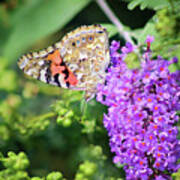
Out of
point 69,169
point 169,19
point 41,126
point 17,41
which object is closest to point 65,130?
point 69,169

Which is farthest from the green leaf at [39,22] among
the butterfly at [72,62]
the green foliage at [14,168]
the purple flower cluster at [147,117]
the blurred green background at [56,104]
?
the green foliage at [14,168]

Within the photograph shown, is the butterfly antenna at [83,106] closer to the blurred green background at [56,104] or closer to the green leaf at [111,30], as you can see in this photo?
the blurred green background at [56,104]

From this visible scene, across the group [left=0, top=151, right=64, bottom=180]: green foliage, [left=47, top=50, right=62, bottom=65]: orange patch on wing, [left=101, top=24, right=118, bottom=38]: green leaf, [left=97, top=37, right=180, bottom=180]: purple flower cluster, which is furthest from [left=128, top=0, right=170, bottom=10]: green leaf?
[left=0, top=151, right=64, bottom=180]: green foliage

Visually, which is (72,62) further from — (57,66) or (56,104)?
(56,104)

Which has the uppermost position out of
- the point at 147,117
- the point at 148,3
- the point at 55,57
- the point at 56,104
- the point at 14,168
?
the point at 55,57

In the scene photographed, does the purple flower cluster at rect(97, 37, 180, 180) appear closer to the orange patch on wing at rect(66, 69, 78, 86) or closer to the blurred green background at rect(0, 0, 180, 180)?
the blurred green background at rect(0, 0, 180, 180)

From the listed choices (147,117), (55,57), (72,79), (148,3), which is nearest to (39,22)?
(55,57)

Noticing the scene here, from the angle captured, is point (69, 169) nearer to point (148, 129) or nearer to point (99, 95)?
point (99, 95)
